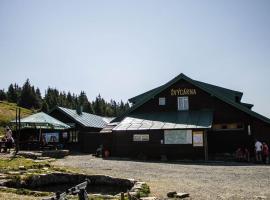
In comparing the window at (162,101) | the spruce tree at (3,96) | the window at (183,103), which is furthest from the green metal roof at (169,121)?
the spruce tree at (3,96)

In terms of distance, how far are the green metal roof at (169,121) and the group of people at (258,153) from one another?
11.5 ft

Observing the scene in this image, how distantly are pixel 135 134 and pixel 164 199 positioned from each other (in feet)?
67.6

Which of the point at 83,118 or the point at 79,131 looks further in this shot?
the point at 83,118

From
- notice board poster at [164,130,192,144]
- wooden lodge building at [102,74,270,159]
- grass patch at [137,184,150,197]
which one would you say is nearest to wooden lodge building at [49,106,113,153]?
wooden lodge building at [102,74,270,159]

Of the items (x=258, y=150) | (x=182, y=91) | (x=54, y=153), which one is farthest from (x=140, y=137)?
(x=258, y=150)

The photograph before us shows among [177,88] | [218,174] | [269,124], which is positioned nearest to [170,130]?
[177,88]

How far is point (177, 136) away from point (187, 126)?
1.39 metres

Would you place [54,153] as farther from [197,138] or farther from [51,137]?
[51,137]

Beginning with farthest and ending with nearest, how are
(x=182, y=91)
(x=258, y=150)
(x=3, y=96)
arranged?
1. (x=3, y=96)
2. (x=182, y=91)
3. (x=258, y=150)

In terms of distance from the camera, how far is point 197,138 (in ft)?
95.7

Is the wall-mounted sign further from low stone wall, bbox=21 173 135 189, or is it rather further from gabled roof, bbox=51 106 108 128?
low stone wall, bbox=21 173 135 189

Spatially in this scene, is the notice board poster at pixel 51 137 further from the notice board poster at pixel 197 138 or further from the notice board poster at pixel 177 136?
the notice board poster at pixel 197 138

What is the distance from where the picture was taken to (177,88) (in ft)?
112

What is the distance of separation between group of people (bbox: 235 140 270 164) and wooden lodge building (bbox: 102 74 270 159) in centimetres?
182
